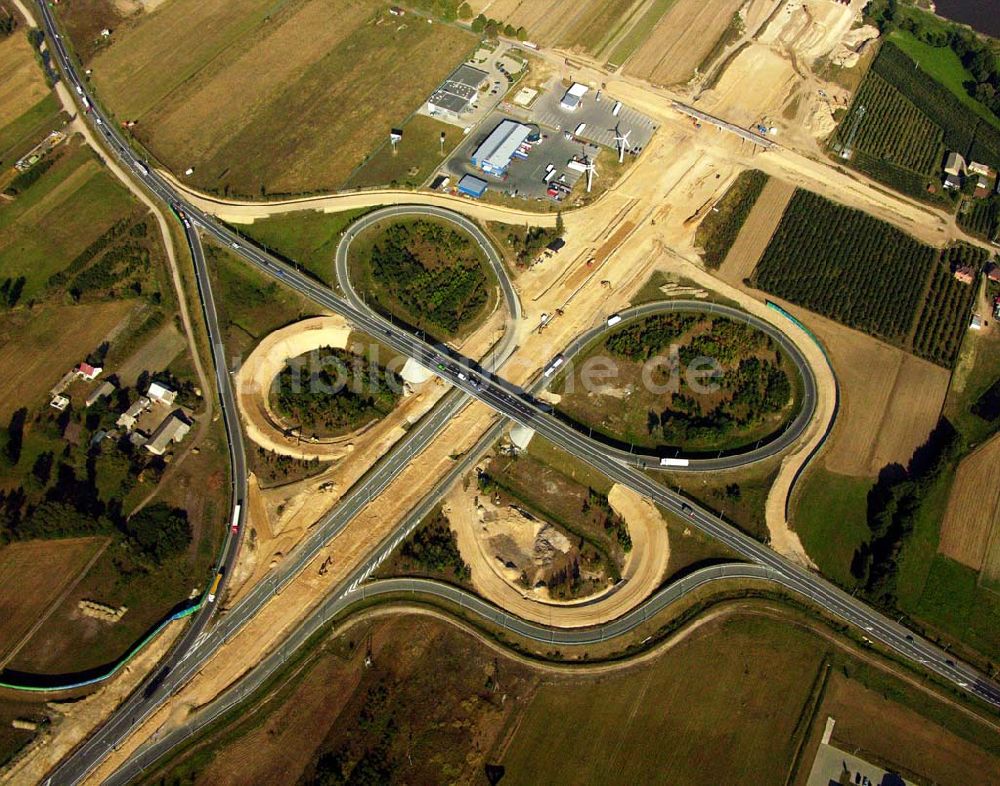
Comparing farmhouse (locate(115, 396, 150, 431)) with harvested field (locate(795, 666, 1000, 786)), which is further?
farmhouse (locate(115, 396, 150, 431))

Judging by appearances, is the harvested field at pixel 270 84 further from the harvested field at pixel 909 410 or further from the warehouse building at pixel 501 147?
the harvested field at pixel 909 410

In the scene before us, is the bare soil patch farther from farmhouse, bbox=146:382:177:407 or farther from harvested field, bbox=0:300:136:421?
harvested field, bbox=0:300:136:421

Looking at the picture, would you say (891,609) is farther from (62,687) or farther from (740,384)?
(62,687)

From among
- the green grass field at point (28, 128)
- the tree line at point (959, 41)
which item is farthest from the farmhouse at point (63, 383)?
the tree line at point (959, 41)

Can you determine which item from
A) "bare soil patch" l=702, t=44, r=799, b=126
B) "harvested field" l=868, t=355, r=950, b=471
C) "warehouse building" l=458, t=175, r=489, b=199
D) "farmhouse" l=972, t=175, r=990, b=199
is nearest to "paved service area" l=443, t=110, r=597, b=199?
"warehouse building" l=458, t=175, r=489, b=199

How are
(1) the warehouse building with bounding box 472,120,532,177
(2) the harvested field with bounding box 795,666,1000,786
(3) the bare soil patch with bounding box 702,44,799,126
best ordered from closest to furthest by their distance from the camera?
1. (2) the harvested field with bounding box 795,666,1000,786
2. (1) the warehouse building with bounding box 472,120,532,177
3. (3) the bare soil patch with bounding box 702,44,799,126

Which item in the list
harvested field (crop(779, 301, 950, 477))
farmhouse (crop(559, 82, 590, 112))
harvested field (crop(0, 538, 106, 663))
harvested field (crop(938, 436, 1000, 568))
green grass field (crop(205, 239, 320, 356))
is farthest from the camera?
farmhouse (crop(559, 82, 590, 112))

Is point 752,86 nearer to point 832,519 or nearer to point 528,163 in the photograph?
point 528,163

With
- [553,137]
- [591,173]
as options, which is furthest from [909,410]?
[553,137]
